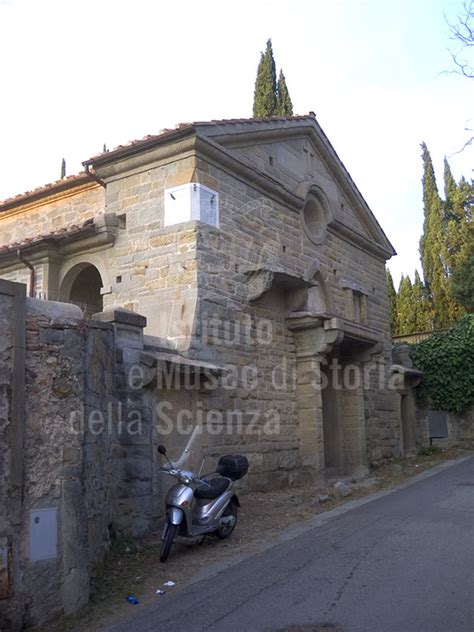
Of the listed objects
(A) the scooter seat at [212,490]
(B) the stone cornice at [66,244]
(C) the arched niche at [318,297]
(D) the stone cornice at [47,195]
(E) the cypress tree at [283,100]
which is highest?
(E) the cypress tree at [283,100]

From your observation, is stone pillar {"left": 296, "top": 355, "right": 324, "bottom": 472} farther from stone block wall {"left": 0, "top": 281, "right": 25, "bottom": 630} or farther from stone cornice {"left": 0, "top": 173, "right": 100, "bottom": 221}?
stone block wall {"left": 0, "top": 281, "right": 25, "bottom": 630}

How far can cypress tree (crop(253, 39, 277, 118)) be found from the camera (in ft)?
73.3

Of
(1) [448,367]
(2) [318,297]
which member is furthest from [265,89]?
(2) [318,297]

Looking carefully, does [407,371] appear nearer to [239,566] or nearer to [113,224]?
[113,224]

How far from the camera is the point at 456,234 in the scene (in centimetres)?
2536

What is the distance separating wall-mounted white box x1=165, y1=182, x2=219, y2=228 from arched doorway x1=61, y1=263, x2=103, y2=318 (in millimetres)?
2369

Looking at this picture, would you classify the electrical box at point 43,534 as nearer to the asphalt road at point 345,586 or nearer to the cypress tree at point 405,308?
the asphalt road at point 345,586

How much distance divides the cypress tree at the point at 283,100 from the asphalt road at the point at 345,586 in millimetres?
17186

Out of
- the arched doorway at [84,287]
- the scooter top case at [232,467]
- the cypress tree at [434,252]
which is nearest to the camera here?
the scooter top case at [232,467]

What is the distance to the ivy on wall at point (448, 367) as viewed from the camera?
17.8 metres

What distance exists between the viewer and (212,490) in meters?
7.00

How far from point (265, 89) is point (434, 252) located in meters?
10.3

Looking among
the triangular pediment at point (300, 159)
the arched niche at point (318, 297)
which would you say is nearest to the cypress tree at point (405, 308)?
the triangular pediment at point (300, 159)

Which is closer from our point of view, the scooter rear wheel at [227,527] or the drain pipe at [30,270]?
the scooter rear wheel at [227,527]
